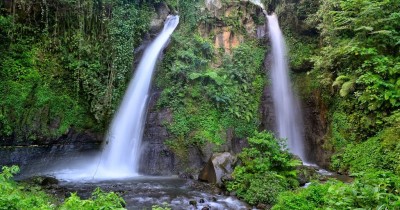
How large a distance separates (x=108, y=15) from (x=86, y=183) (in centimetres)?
757

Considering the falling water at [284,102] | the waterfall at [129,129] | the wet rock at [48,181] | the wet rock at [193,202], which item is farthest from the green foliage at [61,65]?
the falling water at [284,102]

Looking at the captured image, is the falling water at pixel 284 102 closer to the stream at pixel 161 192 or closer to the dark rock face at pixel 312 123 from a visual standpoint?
the dark rock face at pixel 312 123

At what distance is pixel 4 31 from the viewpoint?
1138 cm

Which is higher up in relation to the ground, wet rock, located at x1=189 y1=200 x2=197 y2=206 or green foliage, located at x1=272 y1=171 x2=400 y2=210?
green foliage, located at x1=272 y1=171 x2=400 y2=210

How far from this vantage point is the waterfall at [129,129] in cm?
1218

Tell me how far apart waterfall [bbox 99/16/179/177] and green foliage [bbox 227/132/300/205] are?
4.36m

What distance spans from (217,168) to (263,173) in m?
1.76

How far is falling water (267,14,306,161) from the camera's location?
552 inches

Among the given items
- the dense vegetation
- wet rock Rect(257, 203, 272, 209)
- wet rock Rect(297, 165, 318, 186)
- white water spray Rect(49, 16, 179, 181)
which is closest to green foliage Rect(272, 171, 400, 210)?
wet rock Rect(257, 203, 272, 209)

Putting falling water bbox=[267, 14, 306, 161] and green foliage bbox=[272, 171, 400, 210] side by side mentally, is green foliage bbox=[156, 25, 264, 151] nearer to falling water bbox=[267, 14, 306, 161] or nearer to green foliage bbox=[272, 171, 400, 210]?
falling water bbox=[267, 14, 306, 161]

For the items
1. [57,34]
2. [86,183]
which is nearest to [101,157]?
[86,183]

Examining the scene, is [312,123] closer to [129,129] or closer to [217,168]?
[217,168]

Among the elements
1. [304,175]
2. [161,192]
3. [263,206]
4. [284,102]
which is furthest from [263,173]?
[284,102]

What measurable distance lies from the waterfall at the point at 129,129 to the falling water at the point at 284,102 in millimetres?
6094
